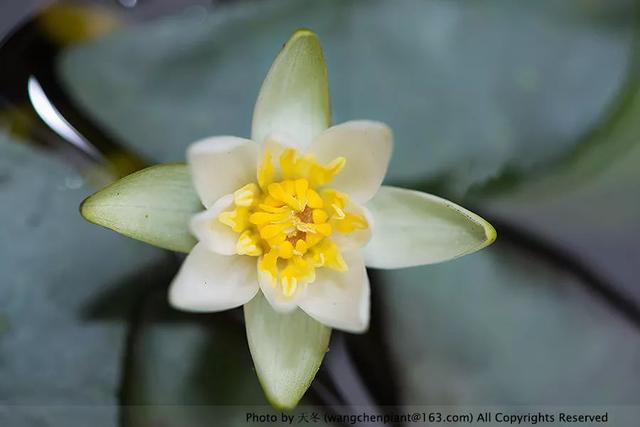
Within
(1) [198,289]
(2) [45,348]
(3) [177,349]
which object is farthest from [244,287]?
(2) [45,348]

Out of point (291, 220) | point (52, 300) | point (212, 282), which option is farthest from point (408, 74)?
point (52, 300)

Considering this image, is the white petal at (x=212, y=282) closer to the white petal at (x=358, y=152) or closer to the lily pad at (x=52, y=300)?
the white petal at (x=358, y=152)

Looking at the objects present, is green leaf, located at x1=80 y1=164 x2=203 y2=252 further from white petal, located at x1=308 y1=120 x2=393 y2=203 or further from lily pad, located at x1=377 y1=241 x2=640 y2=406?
lily pad, located at x1=377 y1=241 x2=640 y2=406

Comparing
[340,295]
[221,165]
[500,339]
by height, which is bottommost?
[500,339]

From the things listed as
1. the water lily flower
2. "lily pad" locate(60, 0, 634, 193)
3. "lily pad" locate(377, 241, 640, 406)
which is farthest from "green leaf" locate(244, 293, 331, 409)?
"lily pad" locate(60, 0, 634, 193)

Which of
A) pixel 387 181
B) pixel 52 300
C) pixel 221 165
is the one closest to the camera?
pixel 221 165

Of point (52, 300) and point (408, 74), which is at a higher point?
point (408, 74)

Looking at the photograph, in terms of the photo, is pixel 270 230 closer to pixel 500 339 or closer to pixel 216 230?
pixel 216 230

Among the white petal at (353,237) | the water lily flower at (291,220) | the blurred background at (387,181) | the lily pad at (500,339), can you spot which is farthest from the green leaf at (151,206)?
the lily pad at (500,339)

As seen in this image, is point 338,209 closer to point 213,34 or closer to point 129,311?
point 129,311
